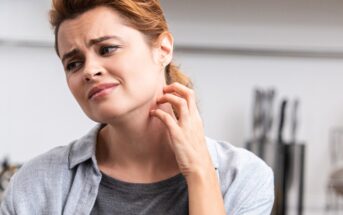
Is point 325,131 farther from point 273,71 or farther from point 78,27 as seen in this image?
point 78,27

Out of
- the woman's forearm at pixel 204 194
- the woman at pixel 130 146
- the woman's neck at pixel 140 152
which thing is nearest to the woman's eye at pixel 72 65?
the woman at pixel 130 146

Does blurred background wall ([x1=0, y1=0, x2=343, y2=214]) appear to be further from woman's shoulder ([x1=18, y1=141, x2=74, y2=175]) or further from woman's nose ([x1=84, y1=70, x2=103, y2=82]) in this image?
woman's nose ([x1=84, y1=70, x2=103, y2=82])

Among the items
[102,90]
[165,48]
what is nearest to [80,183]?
[102,90]

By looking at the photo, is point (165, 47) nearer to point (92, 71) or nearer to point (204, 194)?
point (92, 71)

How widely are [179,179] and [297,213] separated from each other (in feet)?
3.99

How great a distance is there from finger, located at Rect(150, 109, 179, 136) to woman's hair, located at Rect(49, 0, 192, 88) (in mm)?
130

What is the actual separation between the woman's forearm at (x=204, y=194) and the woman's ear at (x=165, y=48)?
0.23 m

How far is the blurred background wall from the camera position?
2.20 meters

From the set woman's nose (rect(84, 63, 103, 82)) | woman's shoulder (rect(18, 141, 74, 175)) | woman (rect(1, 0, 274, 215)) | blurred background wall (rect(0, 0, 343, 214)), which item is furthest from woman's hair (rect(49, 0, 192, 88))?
blurred background wall (rect(0, 0, 343, 214))

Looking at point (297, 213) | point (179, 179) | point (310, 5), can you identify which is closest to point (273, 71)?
point (310, 5)

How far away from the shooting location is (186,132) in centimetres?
100

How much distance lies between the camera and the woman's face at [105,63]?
0.94 m

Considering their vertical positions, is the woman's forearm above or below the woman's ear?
below

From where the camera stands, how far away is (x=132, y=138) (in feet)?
3.46
